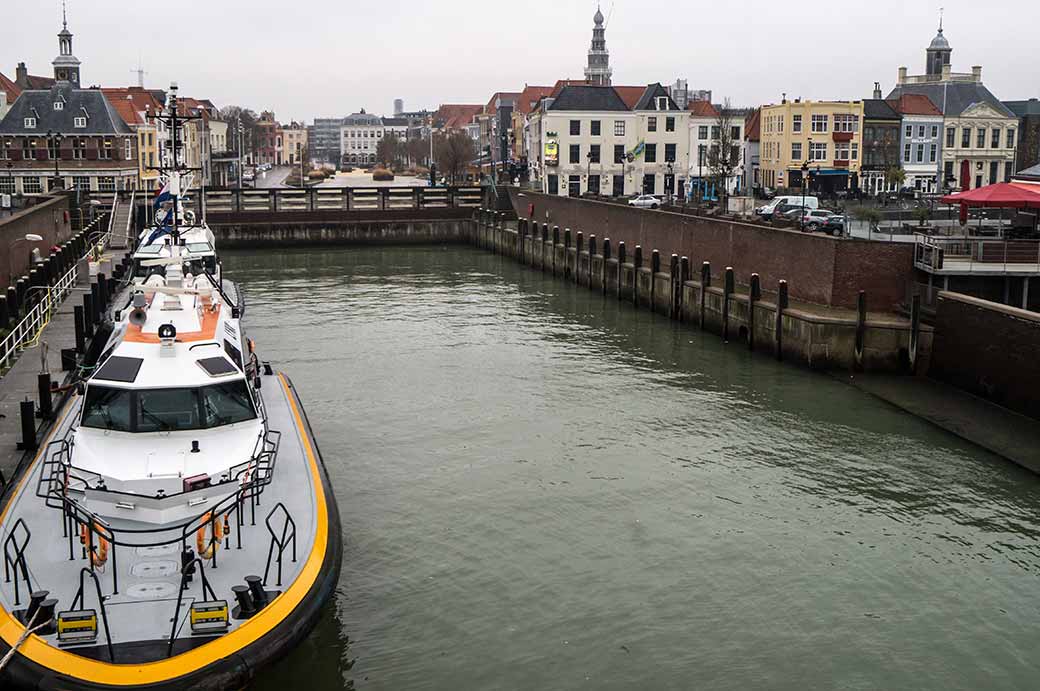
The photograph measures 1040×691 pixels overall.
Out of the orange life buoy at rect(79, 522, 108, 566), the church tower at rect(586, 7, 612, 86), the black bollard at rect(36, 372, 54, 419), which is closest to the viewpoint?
the orange life buoy at rect(79, 522, 108, 566)

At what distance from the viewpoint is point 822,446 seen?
25.3 m

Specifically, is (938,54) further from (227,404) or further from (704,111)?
(227,404)

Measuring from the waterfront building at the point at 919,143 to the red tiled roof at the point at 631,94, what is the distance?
73.0 feet

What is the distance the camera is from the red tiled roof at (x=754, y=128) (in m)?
98.5

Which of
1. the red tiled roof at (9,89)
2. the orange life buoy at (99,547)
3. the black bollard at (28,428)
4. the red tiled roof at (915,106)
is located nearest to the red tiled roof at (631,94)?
the red tiled roof at (915,106)

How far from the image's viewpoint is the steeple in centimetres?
11850

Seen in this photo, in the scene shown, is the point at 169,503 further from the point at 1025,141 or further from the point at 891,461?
the point at 1025,141

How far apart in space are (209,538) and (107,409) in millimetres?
3131

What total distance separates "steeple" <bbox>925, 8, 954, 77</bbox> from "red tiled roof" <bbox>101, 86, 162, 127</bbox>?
81.5 m

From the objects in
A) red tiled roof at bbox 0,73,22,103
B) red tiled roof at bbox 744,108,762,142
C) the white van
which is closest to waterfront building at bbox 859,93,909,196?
red tiled roof at bbox 744,108,762,142

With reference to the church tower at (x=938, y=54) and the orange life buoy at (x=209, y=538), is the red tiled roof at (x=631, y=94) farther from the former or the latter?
the orange life buoy at (x=209, y=538)

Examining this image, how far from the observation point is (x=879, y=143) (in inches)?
3615

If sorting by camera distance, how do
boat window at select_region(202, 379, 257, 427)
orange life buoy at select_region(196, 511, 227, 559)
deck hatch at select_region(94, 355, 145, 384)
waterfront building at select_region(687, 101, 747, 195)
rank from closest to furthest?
orange life buoy at select_region(196, 511, 227, 559) → deck hatch at select_region(94, 355, 145, 384) → boat window at select_region(202, 379, 257, 427) → waterfront building at select_region(687, 101, 747, 195)

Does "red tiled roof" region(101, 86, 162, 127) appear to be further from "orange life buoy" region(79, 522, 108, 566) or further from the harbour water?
"orange life buoy" region(79, 522, 108, 566)
